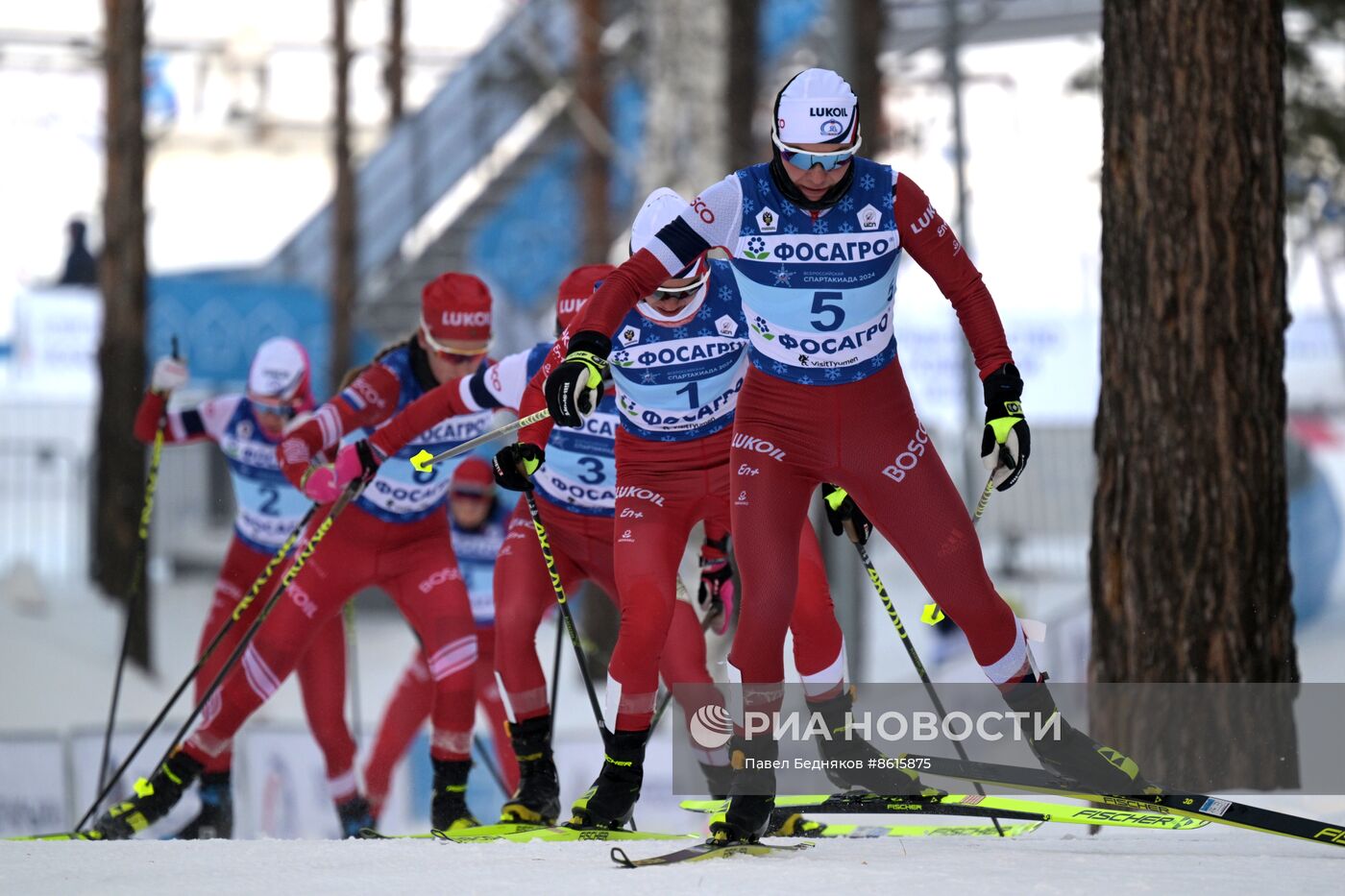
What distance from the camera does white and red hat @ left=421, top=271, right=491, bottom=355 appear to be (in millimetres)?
7641

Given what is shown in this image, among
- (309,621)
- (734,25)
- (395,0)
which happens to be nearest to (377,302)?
(395,0)

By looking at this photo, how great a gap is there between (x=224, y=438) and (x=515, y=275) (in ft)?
43.8

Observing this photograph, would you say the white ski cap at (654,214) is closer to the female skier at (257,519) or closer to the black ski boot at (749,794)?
the black ski boot at (749,794)

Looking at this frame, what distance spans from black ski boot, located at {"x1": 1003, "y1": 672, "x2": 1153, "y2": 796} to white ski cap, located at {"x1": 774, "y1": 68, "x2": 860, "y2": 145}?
1.82 m

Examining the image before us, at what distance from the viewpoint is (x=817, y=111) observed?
5.55m

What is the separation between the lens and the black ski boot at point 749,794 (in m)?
5.71

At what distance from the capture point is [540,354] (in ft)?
22.6

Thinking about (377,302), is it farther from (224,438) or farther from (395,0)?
(224,438)

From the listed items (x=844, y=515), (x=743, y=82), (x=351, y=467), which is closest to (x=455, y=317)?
(x=351, y=467)

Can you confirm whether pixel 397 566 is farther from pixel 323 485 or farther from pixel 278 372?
pixel 278 372

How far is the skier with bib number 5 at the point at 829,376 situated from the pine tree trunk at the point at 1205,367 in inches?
70.0

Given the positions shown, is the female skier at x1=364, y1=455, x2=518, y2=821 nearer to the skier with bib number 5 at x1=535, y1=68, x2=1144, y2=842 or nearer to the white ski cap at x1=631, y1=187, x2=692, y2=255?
the white ski cap at x1=631, y1=187, x2=692, y2=255

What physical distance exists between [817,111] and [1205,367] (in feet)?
8.46

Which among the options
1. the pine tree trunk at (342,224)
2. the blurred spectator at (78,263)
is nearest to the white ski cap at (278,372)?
the pine tree trunk at (342,224)
